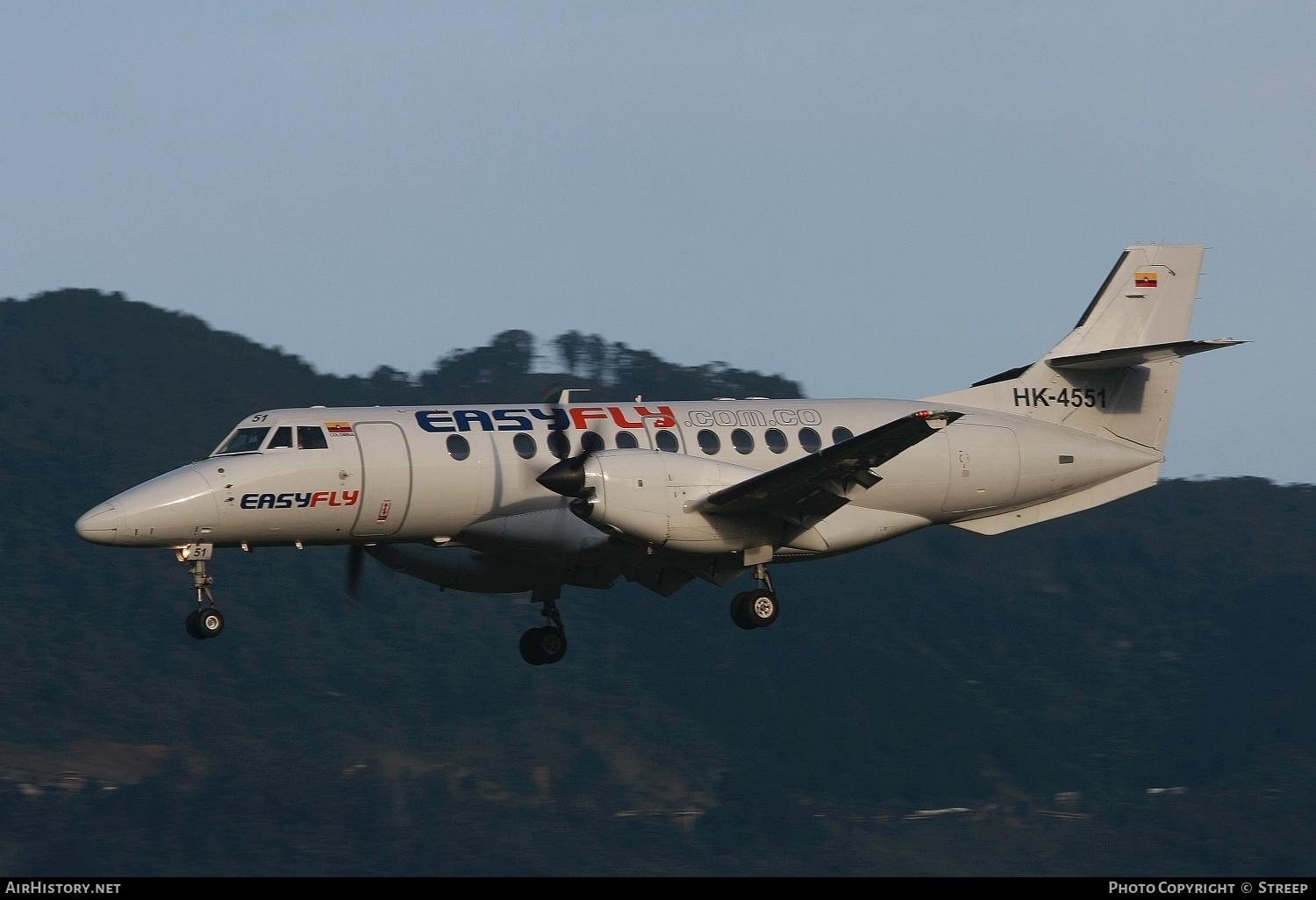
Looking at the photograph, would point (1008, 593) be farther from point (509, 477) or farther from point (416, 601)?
point (509, 477)

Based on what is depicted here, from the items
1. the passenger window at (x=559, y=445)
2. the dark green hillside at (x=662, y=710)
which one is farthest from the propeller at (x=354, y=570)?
the dark green hillside at (x=662, y=710)

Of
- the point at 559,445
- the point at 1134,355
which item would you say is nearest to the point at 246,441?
the point at 559,445

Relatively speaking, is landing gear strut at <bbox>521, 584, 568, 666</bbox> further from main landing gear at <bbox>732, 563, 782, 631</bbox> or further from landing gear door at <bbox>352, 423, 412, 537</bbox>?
landing gear door at <bbox>352, 423, 412, 537</bbox>

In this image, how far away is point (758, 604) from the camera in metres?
24.2

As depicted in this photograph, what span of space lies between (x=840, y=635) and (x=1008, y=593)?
8798 mm

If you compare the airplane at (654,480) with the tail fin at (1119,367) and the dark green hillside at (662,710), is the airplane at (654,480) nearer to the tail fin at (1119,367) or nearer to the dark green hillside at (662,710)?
the tail fin at (1119,367)

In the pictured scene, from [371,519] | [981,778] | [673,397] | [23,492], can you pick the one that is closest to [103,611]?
[23,492]

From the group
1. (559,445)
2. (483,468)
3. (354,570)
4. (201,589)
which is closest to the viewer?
(201,589)

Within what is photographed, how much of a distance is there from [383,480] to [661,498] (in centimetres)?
368

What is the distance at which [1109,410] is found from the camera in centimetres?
2730

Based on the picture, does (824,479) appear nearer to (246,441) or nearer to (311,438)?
(311,438)

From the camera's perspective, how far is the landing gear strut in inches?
1029

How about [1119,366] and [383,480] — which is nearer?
[383,480]

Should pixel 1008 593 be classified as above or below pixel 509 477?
below
